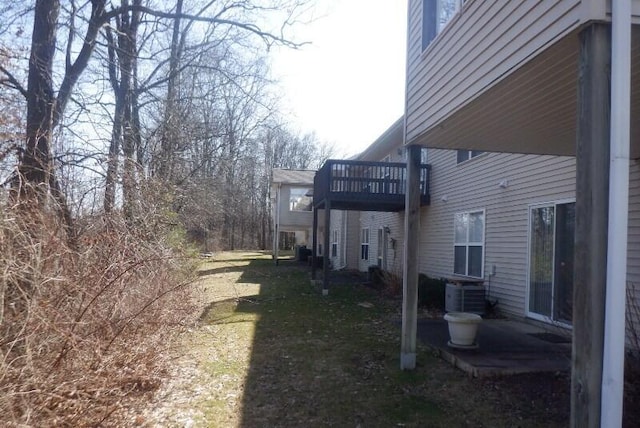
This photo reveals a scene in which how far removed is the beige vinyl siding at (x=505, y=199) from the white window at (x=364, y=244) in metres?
9.44

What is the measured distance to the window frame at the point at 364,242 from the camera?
23.6 m

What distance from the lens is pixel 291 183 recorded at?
31.3 m

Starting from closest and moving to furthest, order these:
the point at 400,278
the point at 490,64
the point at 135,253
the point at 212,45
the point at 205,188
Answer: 1. the point at 490,64
2. the point at 135,253
3. the point at 212,45
4. the point at 400,278
5. the point at 205,188

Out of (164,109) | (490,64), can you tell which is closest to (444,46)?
(490,64)

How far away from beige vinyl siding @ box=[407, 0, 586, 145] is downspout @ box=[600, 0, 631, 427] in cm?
28

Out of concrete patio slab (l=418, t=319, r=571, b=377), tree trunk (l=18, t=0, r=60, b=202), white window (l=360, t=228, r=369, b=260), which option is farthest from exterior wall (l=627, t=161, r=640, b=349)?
white window (l=360, t=228, r=369, b=260)

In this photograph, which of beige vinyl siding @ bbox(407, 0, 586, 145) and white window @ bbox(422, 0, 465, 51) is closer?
beige vinyl siding @ bbox(407, 0, 586, 145)

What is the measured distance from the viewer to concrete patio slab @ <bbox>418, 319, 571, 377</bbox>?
20.3 feet

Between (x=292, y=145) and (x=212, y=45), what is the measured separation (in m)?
38.9

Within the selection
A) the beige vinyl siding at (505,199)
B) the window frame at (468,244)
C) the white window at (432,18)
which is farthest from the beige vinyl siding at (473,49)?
the window frame at (468,244)

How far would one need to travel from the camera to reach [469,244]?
1246 centimetres

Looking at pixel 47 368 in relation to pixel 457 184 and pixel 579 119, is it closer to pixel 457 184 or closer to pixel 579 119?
pixel 579 119

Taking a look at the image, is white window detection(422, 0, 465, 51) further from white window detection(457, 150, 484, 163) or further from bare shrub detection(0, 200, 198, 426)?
white window detection(457, 150, 484, 163)

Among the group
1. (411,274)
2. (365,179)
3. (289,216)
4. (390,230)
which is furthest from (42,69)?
(289,216)
